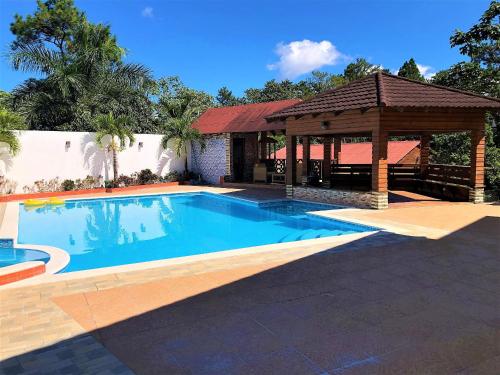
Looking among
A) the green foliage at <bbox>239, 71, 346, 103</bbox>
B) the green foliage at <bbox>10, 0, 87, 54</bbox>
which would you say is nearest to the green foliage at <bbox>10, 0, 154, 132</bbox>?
the green foliage at <bbox>10, 0, 87, 54</bbox>

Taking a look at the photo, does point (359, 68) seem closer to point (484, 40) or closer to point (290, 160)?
point (484, 40)

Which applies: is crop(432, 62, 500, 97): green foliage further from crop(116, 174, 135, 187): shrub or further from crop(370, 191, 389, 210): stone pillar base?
crop(116, 174, 135, 187): shrub

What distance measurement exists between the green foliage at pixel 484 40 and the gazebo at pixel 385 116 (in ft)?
26.2

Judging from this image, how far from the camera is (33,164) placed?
61.3 ft

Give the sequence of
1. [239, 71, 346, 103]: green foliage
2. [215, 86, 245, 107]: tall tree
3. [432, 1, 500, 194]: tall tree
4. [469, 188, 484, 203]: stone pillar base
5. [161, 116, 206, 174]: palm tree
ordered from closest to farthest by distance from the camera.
Answer: [469, 188, 484, 203]: stone pillar base
[432, 1, 500, 194]: tall tree
[161, 116, 206, 174]: palm tree
[239, 71, 346, 103]: green foliage
[215, 86, 245, 107]: tall tree

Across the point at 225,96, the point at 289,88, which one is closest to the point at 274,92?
the point at 289,88

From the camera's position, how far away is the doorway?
23844mm

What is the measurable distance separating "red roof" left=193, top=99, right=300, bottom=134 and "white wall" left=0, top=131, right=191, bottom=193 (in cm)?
324

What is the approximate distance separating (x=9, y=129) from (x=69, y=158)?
314cm

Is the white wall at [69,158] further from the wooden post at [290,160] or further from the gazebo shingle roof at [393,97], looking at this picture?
the gazebo shingle roof at [393,97]

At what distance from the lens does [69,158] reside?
19.8 metres

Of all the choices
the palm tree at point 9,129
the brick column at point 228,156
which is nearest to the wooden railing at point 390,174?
the brick column at point 228,156

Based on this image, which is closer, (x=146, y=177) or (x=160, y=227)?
(x=160, y=227)

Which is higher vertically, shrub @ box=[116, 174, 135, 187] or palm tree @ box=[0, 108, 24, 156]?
palm tree @ box=[0, 108, 24, 156]
